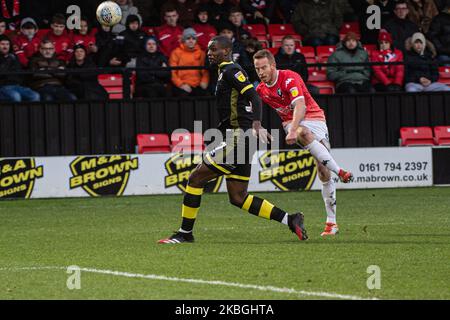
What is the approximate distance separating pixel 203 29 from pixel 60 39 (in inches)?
111

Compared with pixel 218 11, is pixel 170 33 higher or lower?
lower

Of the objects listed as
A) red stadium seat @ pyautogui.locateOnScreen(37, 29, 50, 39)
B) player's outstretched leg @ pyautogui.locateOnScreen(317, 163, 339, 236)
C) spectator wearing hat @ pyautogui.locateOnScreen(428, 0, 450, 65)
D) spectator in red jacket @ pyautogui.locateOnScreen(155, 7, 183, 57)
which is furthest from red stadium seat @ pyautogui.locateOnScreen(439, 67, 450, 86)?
player's outstretched leg @ pyautogui.locateOnScreen(317, 163, 339, 236)

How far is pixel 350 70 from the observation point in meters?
19.5

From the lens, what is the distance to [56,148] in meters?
18.3

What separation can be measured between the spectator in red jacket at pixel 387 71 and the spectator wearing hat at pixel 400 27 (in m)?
0.80

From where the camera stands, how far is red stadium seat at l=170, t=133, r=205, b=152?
18031mm

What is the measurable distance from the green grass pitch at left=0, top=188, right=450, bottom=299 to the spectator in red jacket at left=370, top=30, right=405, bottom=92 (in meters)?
3.33

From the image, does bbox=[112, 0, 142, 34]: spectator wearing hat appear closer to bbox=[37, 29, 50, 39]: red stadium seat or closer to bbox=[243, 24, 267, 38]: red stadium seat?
bbox=[37, 29, 50, 39]: red stadium seat

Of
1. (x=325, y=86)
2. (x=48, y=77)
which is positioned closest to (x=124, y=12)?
(x=48, y=77)

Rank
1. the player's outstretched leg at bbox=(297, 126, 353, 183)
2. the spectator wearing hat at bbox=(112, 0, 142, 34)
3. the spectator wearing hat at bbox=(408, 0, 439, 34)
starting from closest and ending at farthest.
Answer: the player's outstretched leg at bbox=(297, 126, 353, 183) < the spectator wearing hat at bbox=(112, 0, 142, 34) < the spectator wearing hat at bbox=(408, 0, 439, 34)

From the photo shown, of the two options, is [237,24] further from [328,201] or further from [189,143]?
[328,201]

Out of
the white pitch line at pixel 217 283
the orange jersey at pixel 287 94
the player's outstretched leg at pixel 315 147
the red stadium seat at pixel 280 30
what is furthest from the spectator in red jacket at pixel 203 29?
the white pitch line at pixel 217 283
